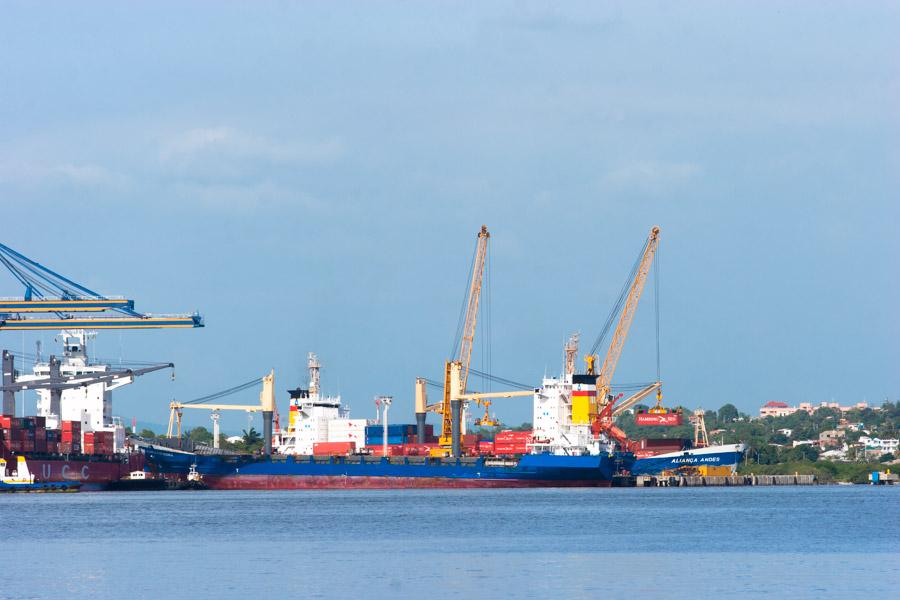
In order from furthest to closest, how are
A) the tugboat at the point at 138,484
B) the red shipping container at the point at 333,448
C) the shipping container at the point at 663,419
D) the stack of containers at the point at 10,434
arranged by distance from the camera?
the shipping container at the point at 663,419 < the red shipping container at the point at 333,448 < the tugboat at the point at 138,484 < the stack of containers at the point at 10,434

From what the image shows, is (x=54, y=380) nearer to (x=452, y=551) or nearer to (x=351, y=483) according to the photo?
(x=351, y=483)

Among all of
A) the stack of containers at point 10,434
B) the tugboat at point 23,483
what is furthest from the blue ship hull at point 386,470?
the stack of containers at point 10,434

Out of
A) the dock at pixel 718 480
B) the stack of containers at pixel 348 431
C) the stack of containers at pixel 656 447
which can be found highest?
the stack of containers at pixel 348 431

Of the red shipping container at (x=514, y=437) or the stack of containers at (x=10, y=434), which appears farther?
the red shipping container at (x=514, y=437)

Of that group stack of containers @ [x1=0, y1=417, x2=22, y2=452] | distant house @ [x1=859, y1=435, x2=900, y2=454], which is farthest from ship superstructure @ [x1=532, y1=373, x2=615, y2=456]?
distant house @ [x1=859, y1=435, x2=900, y2=454]

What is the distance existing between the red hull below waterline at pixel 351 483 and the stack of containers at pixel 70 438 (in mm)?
8280

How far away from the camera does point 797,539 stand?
4388cm

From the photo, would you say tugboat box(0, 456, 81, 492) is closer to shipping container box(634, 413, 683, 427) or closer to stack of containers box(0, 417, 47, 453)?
stack of containers box(0, 417, 47, 453)

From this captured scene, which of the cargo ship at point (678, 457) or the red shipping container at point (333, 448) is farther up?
the red shipping container at point (333, 448)

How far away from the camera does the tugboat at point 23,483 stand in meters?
85.1

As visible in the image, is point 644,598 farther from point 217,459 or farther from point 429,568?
point 217,459

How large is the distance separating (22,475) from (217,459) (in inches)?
526

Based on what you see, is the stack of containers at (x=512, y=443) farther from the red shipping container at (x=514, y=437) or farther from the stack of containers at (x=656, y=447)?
the stack of containers at (x=656, y=447)

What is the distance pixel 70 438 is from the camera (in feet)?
301
